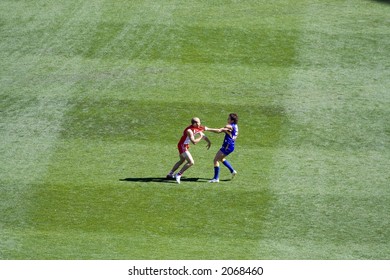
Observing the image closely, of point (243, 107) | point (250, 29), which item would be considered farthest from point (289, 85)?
point (250, 29)

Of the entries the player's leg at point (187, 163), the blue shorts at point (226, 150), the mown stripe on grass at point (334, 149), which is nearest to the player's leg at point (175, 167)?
the player's leg at point (187, 163)

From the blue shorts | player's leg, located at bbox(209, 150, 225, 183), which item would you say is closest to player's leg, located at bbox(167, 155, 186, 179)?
player's leg, located at bbox(209, 150, 225, 183)

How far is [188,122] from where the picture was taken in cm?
2420

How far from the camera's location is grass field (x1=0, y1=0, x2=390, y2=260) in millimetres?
18469

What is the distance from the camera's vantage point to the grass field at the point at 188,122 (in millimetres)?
18469

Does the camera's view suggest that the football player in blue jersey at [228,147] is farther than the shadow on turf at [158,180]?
No

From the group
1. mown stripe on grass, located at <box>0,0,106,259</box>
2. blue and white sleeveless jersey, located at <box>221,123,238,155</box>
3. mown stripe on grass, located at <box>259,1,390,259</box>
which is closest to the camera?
mown stripe on grass, located at <box>259,1,390,259</box>

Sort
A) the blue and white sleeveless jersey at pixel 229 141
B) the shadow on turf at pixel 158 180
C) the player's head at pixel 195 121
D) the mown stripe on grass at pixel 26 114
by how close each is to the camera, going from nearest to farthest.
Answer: the mown stripe on grass at pixel 26 114 → the player's head at pixel 195 121 → the blue and white sleeveless jersey at pixel 229 141 → the shadow on turf at pixel 158 180

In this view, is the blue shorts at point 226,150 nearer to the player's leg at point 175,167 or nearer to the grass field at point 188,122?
the grass field at point 188,122

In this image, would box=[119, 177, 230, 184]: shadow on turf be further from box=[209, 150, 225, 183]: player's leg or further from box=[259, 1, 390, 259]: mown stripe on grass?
box=[259, 1, 390, 259]: mown stripe on grass

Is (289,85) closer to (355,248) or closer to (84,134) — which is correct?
(84,134)

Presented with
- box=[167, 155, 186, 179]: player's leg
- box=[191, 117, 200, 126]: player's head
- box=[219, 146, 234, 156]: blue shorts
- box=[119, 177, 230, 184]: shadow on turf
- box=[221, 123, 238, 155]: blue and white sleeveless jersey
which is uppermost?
box=[191, 117, 200, 126]: player's head

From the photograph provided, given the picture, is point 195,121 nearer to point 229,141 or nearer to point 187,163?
point 229,141

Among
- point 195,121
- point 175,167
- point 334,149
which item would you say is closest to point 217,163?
point 175,167
